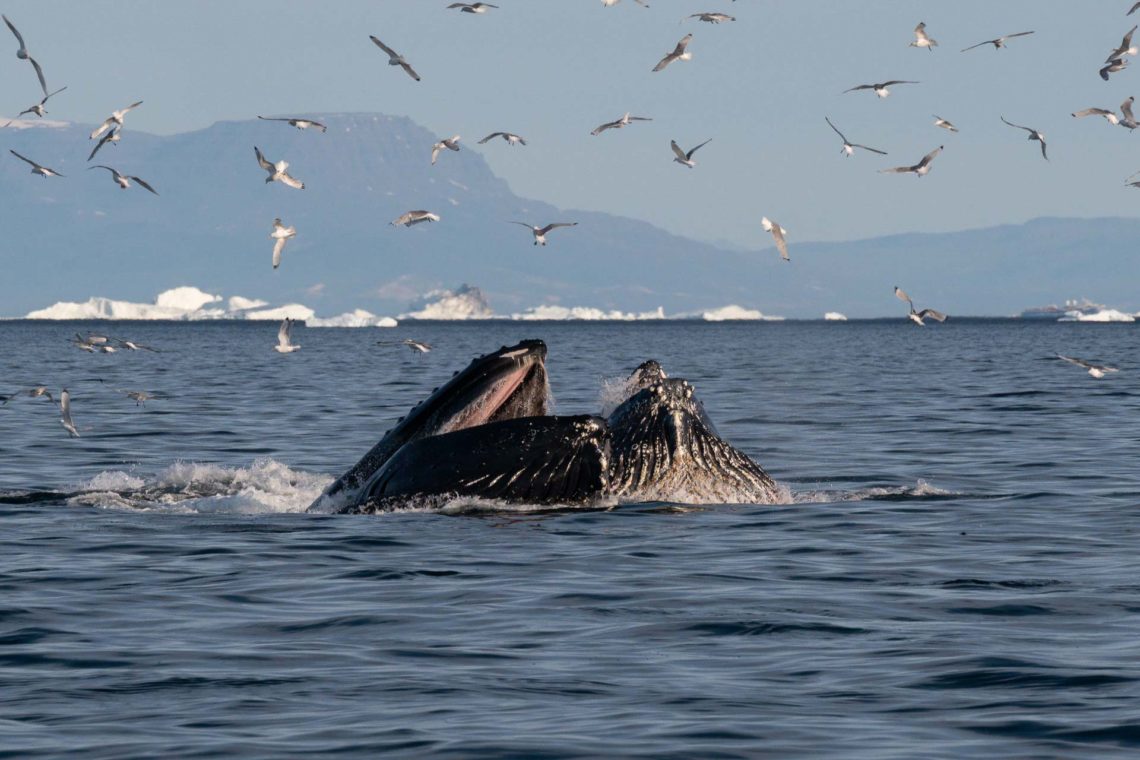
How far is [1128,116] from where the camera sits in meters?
33.5

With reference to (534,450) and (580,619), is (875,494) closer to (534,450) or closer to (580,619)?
(534,450)

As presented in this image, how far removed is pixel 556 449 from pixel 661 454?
1386 mm

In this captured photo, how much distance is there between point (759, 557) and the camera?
15328 mm

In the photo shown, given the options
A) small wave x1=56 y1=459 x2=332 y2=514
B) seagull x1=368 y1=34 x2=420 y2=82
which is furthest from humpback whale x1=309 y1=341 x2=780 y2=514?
seagull x1=368 y1=34 x2=420 y2=82

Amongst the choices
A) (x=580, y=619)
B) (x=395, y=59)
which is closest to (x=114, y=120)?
(x=395, y=59)

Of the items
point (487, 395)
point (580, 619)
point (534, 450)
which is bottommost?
point (580, 619)

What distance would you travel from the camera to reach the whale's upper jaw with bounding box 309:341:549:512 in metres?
14.9

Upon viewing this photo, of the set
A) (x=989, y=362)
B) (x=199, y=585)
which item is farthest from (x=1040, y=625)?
(x=989, y=362)

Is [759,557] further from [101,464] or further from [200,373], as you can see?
[200,373]

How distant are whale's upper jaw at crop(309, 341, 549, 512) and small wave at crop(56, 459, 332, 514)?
3.81 m

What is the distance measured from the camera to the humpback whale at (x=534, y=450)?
15.1m

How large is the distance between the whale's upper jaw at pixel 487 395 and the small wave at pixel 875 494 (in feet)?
17.2

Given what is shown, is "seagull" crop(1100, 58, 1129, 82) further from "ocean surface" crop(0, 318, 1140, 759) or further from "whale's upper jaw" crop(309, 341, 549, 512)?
"whale's upper jaw" crop(309, 341, 549, 512)

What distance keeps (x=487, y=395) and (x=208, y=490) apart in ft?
21.5
